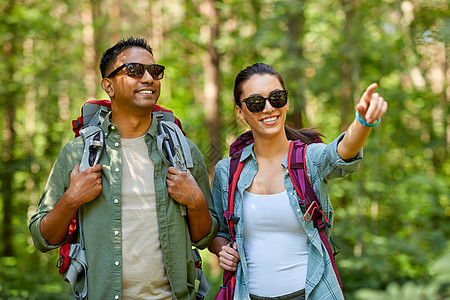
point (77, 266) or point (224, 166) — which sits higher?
point (224, 166)

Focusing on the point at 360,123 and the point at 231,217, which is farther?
the point at 231,217

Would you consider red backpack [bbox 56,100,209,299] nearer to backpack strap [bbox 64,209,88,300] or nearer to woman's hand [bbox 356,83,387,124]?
backpack strap [bbox 64,209,88,300]

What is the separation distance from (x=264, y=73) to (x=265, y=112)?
0.91 feet

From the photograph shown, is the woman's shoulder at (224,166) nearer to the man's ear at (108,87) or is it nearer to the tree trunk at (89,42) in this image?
the man's ear at (108,87)

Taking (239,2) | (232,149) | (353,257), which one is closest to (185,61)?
(239,2)

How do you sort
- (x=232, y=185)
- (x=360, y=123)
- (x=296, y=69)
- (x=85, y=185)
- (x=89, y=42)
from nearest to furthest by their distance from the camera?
(x=360, y=123) → (x=85, y=185) → (x=232, y=185) → (x=296, y=69) → (x=89, y=42)

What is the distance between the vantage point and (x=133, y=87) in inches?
111

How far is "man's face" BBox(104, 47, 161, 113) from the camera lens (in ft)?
9.20

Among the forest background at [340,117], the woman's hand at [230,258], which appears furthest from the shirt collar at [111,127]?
the forest background at [340,117]

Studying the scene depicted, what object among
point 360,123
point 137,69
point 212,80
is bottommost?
point 360,123

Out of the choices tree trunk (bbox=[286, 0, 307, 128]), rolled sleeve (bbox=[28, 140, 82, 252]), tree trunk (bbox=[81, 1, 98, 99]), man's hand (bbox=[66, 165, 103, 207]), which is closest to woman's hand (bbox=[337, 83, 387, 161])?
man's hand (bbox=[66, 165, 103, 207])

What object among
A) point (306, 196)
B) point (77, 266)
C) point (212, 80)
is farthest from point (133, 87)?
point (212, 80)

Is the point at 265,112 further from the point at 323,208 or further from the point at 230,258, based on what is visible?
the point at 230,258

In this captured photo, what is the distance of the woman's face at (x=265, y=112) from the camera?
9.18 feet
